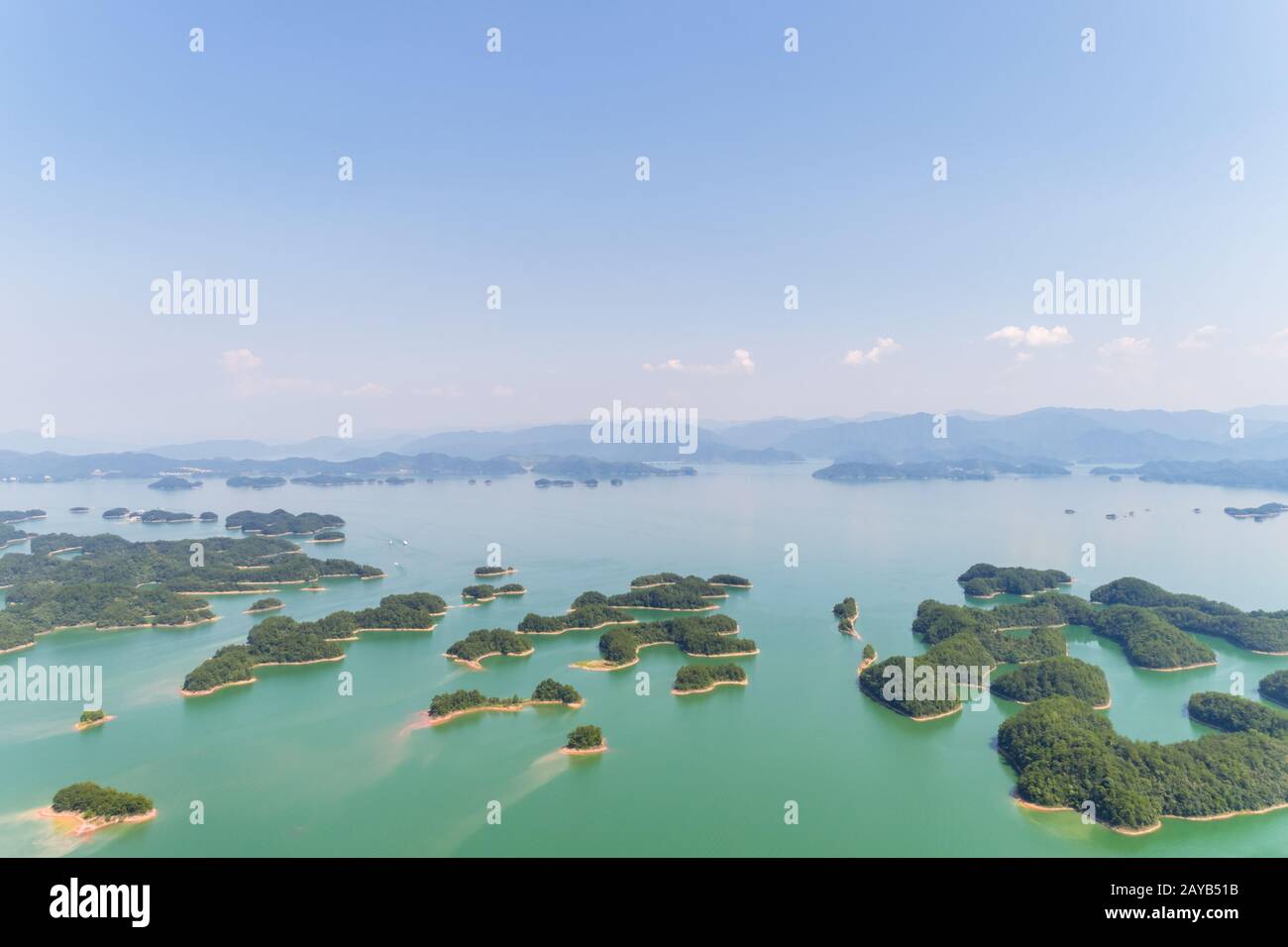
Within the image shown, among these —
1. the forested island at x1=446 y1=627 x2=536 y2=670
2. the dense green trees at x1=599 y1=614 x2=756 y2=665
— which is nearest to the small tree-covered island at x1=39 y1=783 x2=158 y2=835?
the forested island at x1=446 y1=627 x2=536 y2=670

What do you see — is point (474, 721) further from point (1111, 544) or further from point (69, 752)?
point (1111, 544)

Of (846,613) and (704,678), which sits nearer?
(704,678)

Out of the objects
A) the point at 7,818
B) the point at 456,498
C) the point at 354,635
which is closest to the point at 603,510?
the point at 456,498

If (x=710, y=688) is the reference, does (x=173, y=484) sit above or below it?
above

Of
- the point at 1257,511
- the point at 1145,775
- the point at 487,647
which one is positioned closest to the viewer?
the point at 1145,775

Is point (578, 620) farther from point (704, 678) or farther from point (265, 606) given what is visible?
point (265, 606)

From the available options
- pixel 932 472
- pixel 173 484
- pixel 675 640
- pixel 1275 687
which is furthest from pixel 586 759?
pixel 932 472
